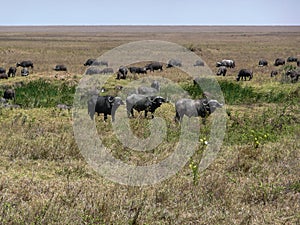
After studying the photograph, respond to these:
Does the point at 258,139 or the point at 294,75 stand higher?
the point at 294,75

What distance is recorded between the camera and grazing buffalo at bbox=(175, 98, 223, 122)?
13.0 m

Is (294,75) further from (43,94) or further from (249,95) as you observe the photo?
(43,94)

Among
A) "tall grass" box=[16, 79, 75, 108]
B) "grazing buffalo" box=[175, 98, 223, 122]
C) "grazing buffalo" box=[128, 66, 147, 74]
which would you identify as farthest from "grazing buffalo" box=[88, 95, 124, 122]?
"grazing buffalo" box=[128, 66, 147, 74]

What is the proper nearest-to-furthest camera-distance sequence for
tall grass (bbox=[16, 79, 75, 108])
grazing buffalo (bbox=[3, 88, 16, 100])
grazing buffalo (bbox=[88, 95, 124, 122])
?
grazing buffalo (bbox=[88, 95, 124, 122]) < tall grass (bbox=[16, 79, 75, 108]) < grazing buffalo (bbox=[3, 88, 16, 100])

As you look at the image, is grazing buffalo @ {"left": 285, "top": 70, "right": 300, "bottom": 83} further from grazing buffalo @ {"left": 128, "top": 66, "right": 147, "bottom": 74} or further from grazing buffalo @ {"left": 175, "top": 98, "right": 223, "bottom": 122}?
grazing buffalo @ {"left": 128, "top": 66, "right": 147, "bottom": 74}

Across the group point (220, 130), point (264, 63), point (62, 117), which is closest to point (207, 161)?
point (220, 130)

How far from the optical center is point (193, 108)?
13.0 meters

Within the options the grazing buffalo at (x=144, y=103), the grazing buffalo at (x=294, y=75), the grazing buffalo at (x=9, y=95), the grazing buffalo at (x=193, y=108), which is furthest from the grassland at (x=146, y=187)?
the grazing buffalo at (x=294, y=75)

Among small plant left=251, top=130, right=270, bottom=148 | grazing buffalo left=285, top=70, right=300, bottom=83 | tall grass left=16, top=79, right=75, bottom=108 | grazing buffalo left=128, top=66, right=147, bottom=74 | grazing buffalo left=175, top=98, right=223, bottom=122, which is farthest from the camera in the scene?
grazing buffalo left=128, top=66, right=147, bottom=74

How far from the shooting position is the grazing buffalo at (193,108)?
13.0 metres

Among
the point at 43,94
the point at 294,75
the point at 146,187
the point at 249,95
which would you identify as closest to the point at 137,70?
the point at 43,94

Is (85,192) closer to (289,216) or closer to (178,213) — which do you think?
(178,213)

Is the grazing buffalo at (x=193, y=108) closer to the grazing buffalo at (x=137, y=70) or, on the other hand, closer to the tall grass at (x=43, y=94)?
the tall grass at (x=43, y=94)

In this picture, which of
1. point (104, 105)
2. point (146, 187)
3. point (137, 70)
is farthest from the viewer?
point (137, 70)
